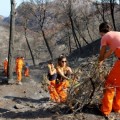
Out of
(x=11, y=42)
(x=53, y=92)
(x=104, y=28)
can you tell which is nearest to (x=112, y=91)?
(x=104, y=28)

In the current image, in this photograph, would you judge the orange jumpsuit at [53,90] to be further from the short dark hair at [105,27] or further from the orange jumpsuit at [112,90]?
the short dark hair at [105,27]

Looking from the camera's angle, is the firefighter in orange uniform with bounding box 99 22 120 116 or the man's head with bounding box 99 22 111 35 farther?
the man's head with bounding box 99 22 111 35

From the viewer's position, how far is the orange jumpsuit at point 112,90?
9.22 meters

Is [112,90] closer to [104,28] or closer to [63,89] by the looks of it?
[104,28]

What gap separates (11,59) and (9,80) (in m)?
1.13

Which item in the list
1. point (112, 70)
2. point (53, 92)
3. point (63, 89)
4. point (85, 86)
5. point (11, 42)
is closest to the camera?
point (112, 70)

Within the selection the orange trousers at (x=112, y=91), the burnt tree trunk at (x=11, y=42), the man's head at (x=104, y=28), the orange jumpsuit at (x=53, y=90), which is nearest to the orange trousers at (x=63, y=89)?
the orange jumpsuit at (x=53, y=90)

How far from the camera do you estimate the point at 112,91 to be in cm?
938

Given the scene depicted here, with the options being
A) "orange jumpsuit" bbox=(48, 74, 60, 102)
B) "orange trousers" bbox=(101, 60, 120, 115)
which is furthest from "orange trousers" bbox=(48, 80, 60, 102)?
"orange trousers" bbox=(101, 60, 120, 115)

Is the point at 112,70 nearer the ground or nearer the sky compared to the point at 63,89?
nearer the sky

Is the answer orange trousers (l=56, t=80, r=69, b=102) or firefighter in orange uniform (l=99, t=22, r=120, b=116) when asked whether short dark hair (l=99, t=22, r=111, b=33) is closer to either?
firefighter in orange uniform (l=99, t=22, r=120, b=116)

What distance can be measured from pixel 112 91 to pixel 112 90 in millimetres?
23

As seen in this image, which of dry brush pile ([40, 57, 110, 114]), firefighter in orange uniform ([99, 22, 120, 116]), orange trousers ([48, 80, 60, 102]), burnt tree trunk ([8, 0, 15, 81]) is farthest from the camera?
burnt tree trunk ([8, 0, 15, 81])

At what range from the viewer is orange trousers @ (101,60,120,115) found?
30.3 ft
